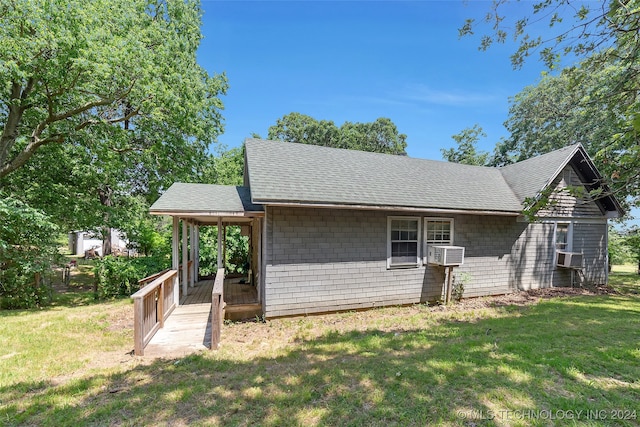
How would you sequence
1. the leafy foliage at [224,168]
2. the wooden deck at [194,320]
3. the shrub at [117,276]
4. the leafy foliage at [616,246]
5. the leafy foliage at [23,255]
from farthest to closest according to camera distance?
the leafy foliage at [616,246] → the leafy foliage at [224,168] → the shrub at [117,276] → the leafy foliage at [23,255] → the wooden deck at [194,320]

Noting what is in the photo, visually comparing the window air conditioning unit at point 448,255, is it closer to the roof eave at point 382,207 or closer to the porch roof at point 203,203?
the roof eave at point 382,207

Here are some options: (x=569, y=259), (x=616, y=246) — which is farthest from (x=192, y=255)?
(x=616, y=246)

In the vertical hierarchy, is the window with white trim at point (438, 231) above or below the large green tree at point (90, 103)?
below

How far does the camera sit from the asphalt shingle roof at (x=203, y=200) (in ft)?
20.9

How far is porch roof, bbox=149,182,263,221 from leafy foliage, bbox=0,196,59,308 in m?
3.72

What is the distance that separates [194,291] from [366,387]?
6.89 m

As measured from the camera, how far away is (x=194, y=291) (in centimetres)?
854

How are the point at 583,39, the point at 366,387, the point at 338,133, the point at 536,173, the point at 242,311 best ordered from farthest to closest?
the point at 338,133 < the point at 536,173 < the point at 242,311 < the point at 583,39 < the point at 366,387

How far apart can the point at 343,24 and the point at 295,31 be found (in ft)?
6.35

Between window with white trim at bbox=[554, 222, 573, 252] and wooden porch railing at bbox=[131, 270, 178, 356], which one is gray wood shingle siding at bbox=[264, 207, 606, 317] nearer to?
window with white trim at bbox=[554, 222, 573, 252]

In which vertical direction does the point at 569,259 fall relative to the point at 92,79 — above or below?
below

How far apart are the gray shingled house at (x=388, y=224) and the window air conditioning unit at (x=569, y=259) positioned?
0.04 meters

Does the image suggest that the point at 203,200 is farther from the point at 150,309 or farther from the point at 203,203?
the point at 150,309

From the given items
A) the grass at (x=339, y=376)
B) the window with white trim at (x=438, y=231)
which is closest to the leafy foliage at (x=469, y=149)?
the window with white trim at (x=438, y=231)
